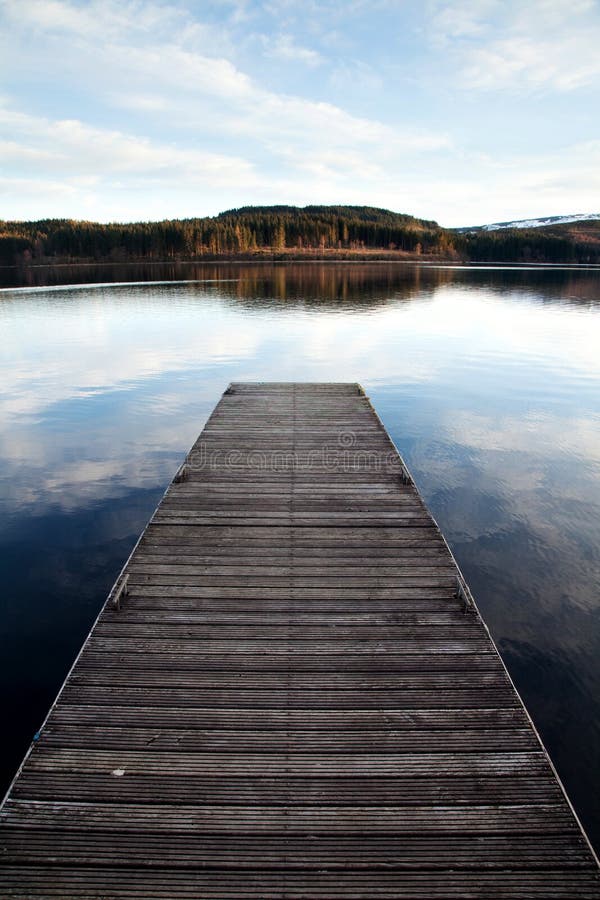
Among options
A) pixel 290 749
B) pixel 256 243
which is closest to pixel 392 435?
pixel 290 749

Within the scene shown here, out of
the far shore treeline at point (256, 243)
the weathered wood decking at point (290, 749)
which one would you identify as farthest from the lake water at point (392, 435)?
the far shore treeline at point (256, 243)

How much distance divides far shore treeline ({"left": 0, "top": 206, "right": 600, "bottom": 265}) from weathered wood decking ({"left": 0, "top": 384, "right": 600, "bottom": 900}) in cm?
14124

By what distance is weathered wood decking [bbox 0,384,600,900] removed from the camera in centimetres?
414

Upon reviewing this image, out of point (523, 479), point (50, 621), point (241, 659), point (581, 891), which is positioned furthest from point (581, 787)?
point (523, 479)

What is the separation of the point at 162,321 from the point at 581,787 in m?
44.6

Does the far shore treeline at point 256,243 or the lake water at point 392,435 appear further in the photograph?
the far shore treeline at point 256,243

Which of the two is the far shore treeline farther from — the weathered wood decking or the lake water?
the weathered wood decking

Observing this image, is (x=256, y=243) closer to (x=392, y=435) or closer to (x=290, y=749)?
(x=392, y=435)

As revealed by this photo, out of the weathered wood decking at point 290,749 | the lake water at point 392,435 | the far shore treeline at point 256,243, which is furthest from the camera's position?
the far shore treeline at point 256,243

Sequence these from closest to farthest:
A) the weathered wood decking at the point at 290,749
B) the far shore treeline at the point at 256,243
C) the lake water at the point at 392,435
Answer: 1. the weathered wood decking at the point at 290,749
2. the lake water at the point at 392,435
3. the far shore treeline at the point at 256,243

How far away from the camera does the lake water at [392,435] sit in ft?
27.0

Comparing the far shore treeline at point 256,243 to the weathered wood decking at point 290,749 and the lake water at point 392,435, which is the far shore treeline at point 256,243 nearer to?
the lake water at point 392,435

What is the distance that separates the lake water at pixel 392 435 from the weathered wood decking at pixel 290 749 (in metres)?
1.97

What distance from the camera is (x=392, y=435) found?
18594 millimetres
